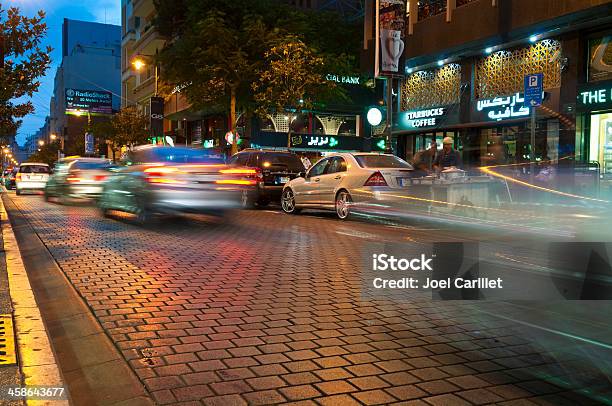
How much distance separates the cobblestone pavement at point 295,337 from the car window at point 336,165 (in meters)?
5.75

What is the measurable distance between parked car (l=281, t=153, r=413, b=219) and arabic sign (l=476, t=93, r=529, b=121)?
9.66 meters

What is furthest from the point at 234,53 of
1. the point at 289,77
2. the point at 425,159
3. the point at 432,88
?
the point at 425,159

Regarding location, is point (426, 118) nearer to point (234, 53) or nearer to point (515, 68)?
point (515, 68)

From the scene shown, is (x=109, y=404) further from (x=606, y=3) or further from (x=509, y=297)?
(x=606, y=3)

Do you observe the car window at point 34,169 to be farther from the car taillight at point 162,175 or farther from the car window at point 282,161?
the car taillight at point 162,175

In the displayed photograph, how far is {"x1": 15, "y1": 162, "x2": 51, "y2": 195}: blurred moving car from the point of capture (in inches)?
1134

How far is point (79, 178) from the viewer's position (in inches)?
738

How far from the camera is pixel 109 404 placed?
10.8 ft

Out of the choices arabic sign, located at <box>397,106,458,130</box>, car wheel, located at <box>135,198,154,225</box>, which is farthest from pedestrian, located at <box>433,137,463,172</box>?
arabic sign, located at <box>397,106,458,130</box>

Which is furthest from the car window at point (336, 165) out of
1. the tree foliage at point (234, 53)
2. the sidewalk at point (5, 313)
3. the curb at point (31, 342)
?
the tree foliage at point (234, 53)

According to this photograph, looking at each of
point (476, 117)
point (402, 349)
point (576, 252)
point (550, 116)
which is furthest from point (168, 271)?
point (476, 117)

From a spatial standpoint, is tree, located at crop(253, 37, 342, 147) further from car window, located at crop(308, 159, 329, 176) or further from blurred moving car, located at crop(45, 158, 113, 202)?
car window, located at crop(308, 159, 329, 176)

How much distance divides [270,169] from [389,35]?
639 cm

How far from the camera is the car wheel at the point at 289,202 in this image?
1612 centimetres
